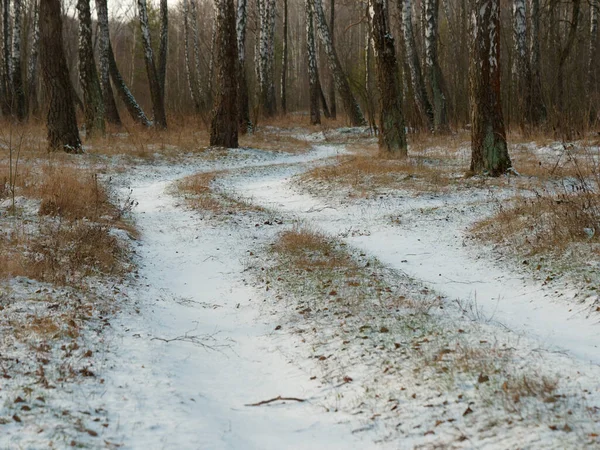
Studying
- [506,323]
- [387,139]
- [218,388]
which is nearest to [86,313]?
[218,388]

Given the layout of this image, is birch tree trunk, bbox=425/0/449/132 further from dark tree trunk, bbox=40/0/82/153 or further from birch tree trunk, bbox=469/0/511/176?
dark tree trunk, bbox=40/0/82/153

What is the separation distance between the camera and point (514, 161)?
38.1ft

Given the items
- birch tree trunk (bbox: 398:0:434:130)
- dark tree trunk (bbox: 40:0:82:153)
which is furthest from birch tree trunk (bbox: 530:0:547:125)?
dark tree trunk (bbox: 40:0:82:153)

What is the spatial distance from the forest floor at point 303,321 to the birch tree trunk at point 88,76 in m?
7.14

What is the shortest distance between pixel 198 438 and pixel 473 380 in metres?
1.55

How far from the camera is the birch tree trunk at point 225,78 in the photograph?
14.0m

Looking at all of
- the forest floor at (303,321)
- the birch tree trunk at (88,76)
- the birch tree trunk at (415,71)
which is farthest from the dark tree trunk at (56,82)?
the birch tree trunk at (415,71)

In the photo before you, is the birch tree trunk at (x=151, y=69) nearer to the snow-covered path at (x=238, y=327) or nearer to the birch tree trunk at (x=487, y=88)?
the snow-covered path at (x=238, y=327)

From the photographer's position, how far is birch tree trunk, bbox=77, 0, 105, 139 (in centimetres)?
1468

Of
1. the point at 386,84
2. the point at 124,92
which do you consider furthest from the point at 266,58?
the point at 386,84

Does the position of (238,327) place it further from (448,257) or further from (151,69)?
(151,69)

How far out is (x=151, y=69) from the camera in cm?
1994

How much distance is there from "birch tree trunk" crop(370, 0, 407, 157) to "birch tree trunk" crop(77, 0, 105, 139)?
7.76 m

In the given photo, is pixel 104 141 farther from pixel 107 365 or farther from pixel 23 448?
pixel 23 448
